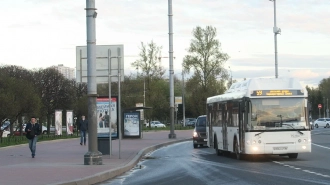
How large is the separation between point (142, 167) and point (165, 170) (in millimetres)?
2260

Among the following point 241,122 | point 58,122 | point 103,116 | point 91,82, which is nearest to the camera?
point 91,82

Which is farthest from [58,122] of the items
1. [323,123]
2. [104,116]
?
[323,123]

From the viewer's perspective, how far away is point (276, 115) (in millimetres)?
24000

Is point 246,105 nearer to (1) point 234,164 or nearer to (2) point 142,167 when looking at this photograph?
(1) point 234,164

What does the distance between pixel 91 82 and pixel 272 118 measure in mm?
7072

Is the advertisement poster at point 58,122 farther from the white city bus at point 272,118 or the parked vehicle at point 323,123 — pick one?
the parked vehicle at point 323,123

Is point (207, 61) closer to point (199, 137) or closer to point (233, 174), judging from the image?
point (199, 137)

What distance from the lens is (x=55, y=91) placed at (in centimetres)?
8088

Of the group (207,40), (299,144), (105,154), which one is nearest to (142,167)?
(105,154)

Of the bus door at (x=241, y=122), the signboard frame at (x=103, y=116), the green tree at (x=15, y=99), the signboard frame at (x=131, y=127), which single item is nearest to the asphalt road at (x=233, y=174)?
the bus door at (x=241, y=122)

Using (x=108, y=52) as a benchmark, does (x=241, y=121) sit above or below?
below

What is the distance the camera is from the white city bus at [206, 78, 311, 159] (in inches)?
937

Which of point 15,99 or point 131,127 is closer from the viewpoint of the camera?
point 131,127

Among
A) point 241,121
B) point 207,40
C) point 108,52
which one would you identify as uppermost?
point 207,40
